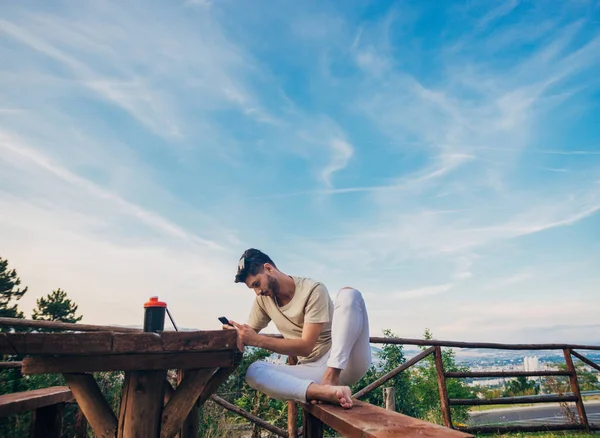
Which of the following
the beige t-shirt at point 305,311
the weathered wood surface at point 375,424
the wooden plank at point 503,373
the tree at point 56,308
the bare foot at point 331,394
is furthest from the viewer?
the tree at point 56,308

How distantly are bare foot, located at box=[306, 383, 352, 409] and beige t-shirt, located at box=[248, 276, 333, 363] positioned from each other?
46cm

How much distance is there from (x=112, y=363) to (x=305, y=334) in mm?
902

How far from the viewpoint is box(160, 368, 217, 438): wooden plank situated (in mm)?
1460

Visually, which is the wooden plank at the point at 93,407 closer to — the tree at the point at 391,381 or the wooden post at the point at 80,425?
the wooden post at the point at 80,425

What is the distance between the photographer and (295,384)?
1.64 meters

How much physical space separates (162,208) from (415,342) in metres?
6.02

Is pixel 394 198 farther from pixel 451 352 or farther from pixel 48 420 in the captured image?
pixel 48 420

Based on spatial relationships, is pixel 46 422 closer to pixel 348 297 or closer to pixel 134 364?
pixel 134 364

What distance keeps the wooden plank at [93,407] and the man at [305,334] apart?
1.89 ft

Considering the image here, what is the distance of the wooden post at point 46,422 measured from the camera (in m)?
2.13

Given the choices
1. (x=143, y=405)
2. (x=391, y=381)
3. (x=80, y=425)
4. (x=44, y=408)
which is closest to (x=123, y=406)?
(x=143, y=405)

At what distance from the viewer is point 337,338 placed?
1.71 m

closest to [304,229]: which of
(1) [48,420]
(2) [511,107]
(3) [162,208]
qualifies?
(3) [162,208]

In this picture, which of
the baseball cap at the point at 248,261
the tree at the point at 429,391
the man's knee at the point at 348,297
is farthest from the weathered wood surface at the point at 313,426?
the tree at the point at 429,391
